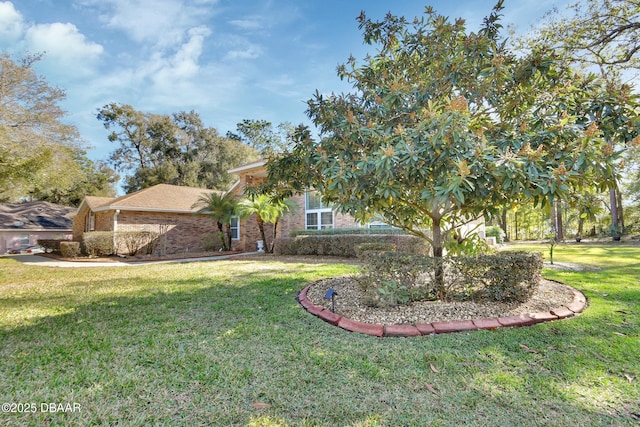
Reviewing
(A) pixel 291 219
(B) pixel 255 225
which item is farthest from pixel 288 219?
(B) pixel 255 225

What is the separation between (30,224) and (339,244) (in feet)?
86.8

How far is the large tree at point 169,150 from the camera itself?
2978 centimetres

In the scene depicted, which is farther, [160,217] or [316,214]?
[160,217]

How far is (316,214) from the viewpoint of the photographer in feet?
52.8

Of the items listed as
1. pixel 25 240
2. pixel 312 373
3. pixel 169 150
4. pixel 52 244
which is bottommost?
pixel 312 373

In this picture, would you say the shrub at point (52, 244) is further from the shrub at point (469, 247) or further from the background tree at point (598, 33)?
the background tree at point (598, 33)

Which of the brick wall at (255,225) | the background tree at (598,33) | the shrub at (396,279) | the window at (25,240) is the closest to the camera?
the shrub at (396,279)

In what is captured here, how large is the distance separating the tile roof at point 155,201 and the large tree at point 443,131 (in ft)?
43.0

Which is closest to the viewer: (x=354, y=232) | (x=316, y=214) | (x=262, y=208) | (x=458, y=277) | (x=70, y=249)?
(x=458, y=277)

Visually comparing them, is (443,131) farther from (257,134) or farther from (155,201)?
(257,134)

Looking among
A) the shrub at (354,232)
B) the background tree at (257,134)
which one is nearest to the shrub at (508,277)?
the shrub at (354,232)

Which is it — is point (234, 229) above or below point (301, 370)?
above

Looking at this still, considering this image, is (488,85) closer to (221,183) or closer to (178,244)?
(178,244)

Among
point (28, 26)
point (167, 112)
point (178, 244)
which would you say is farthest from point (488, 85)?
point (167, 112)
